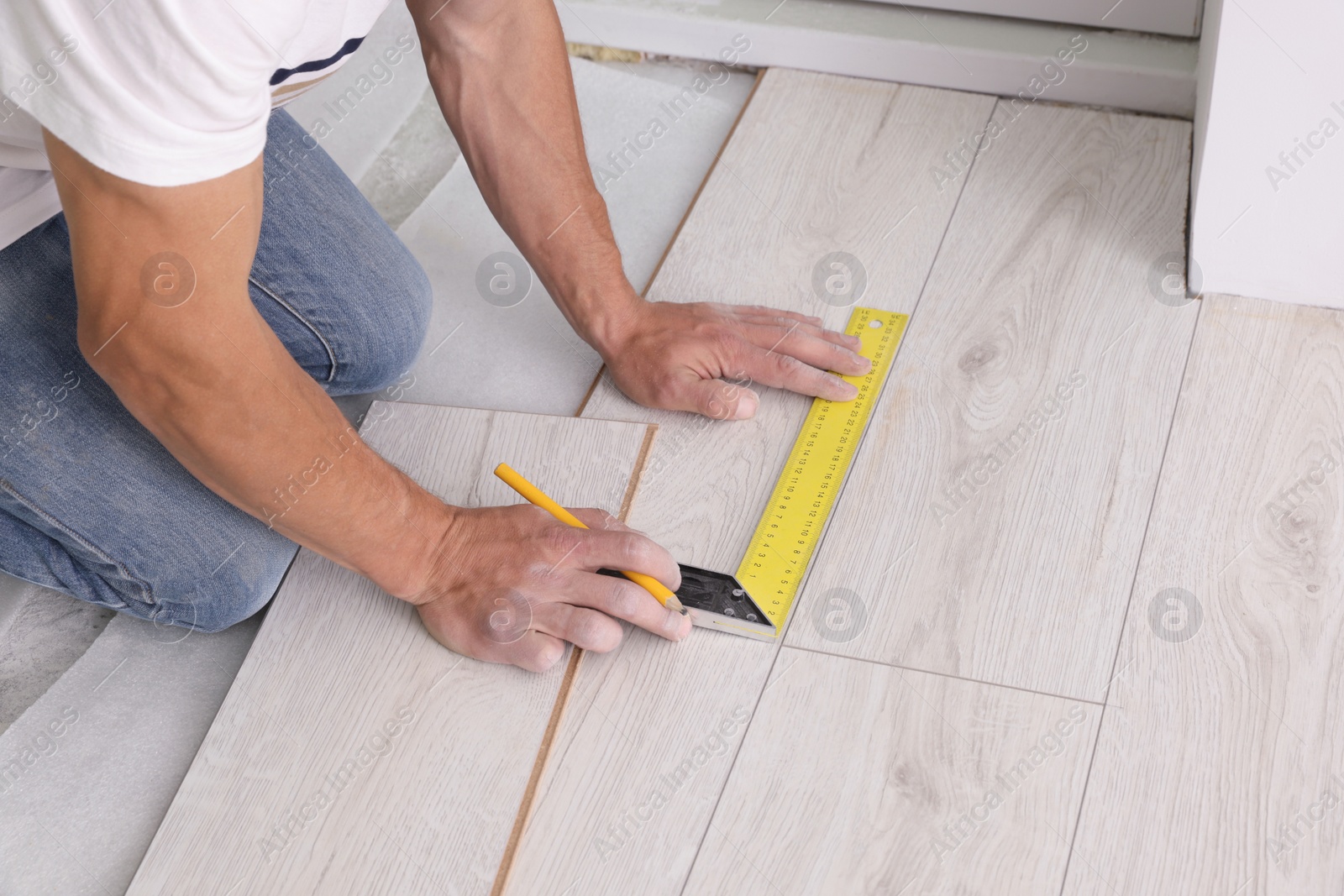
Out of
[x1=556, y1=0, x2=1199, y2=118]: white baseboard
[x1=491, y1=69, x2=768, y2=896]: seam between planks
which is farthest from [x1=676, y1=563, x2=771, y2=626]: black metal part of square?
[x1=556, y1=0, x2=1199, y2=118]: white baseboard

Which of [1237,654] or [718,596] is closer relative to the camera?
[1237,654]

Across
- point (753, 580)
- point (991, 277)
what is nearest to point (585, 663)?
point (753, 580)

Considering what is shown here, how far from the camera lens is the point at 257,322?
113 centimetres

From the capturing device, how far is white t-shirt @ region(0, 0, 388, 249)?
91 cm

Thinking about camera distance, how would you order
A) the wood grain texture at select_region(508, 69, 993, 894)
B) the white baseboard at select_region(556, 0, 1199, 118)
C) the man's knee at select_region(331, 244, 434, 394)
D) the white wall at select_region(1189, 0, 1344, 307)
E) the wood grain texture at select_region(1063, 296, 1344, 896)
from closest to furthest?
the wood grain texture at select_region(1063, 296, 1344, 896) < the wood grain texture at select_region(508, 69, 993, 894) < the white wall at select_region(1189, 0, 1344, 307) < the man's knee at select_region(331, 244, 434, 394) < the white baseboard at select_region(556, 0, 1199, 118)

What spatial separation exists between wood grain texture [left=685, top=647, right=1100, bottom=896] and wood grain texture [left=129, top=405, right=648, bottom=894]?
28cm

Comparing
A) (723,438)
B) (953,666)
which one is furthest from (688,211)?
(953,666)

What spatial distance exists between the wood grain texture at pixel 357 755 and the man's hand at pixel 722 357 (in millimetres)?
156

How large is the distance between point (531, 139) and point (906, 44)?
0.95 metres

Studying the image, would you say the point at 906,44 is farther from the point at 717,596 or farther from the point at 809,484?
the point at 717,596

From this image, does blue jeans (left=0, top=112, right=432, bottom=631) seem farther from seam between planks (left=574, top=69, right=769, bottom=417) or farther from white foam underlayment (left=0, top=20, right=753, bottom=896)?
seam between planks (left=574, top=69, right=769, bottom=417)

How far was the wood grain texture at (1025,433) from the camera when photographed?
138cm

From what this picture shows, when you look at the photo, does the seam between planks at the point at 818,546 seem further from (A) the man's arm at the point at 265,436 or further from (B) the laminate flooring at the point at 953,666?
(A) the man's arm at the point at 265,436

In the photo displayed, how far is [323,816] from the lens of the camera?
1.33 m
